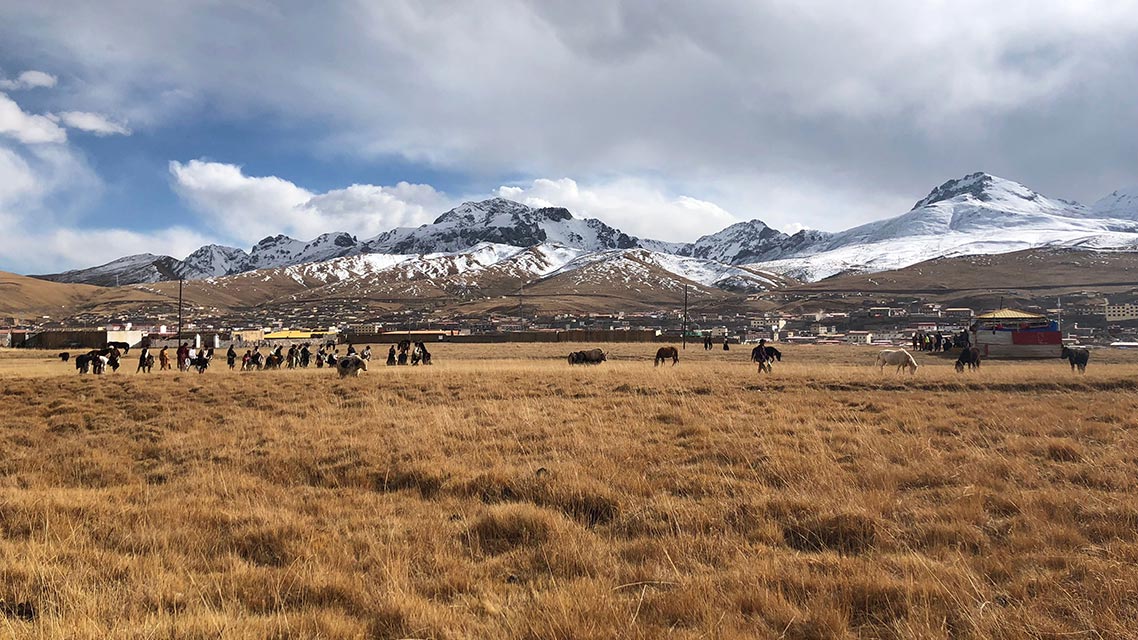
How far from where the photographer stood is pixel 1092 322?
108 m

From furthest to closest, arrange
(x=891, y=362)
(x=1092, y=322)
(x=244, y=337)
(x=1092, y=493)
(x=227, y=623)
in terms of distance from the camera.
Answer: (x=1092, y=322) → (x=244, y=337) → (x=891, y=362) → (x=1092, y=493) → (x=227, y=623)

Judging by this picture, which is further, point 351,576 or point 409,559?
point 409,559

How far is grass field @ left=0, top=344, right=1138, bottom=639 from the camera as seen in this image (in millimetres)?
4316

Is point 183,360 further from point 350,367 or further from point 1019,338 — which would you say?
point 1019,338

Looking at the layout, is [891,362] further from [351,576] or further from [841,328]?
[841,328]

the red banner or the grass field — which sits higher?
the red banner

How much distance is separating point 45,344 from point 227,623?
83.0 meters

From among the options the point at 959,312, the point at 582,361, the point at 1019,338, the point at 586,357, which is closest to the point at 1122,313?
the point at 959,312

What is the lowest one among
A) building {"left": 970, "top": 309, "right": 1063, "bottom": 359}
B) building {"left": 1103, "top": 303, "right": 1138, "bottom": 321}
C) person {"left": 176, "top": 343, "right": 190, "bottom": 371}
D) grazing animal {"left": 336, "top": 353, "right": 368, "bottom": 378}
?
person {"left": 176, "top": 343, "right": 190, "bottom": 371}


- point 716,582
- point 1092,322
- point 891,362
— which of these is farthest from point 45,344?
point 1092,322

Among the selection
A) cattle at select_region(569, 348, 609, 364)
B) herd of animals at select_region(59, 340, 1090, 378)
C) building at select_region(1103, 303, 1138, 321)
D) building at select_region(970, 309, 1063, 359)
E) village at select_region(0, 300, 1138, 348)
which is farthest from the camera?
building at select_region(1103, 303, 1138, 321)

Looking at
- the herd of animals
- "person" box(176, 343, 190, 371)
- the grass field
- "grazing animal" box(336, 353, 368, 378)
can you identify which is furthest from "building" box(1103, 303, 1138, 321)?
"person" box(176, 343, 190, 371)

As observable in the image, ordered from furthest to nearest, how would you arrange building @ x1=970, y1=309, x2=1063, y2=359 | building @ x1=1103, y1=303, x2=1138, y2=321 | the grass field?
building @ x1=1103, y1=303, x2=1138, y2=321 < building @ x1=970, y1=309, x2=1063, y2=359 < the grass field

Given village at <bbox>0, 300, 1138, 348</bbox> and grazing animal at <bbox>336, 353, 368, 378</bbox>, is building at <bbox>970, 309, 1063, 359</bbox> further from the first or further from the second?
grazing animal at <bbox>336, 353, 368, 378</bbox>
